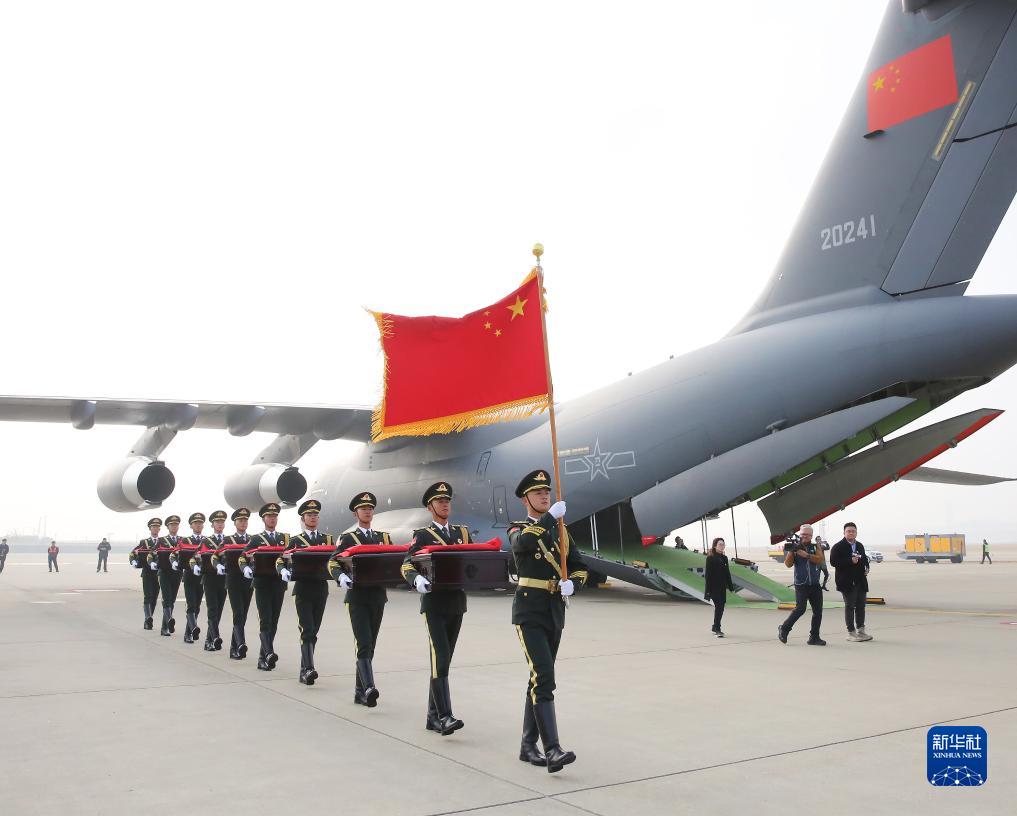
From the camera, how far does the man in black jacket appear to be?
9344mm

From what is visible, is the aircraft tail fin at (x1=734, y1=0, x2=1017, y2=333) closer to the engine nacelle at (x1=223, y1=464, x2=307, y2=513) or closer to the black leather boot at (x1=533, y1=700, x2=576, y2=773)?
the black leather boot at (x1=533, y1=700, x2=576, y2=773)

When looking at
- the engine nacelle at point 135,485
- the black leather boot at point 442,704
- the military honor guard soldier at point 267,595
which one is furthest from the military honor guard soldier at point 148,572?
the black leather boot at point 442,704

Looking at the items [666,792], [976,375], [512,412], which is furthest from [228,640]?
[976,375]

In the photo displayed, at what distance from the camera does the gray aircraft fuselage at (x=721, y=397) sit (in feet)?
35.6

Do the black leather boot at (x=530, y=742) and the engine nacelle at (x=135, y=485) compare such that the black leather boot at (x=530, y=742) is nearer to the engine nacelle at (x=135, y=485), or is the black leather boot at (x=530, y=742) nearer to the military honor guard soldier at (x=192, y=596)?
Result: the military honor guard soldier at (x=192, y=596)

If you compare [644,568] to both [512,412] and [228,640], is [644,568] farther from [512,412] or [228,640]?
[512,412]

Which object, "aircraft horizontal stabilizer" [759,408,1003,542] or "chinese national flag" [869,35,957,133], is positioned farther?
"aircraft horizontal stabilizer" [759,408,1003,542]

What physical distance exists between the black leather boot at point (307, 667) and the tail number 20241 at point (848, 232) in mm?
8681

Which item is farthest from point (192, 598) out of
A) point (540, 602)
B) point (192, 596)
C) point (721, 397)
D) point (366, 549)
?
point (721, 397)

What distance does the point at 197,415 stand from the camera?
734 inches

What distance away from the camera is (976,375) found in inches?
434

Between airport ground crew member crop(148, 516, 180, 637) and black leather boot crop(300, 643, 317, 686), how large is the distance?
4.12 metres

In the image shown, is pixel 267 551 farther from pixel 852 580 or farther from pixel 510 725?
pixel 852 580

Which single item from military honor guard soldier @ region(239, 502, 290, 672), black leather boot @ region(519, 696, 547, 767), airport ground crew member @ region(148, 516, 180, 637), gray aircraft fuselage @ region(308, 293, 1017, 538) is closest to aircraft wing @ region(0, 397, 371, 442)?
gray aircraft fuselage @ region(308, 293, 1017, 538)
